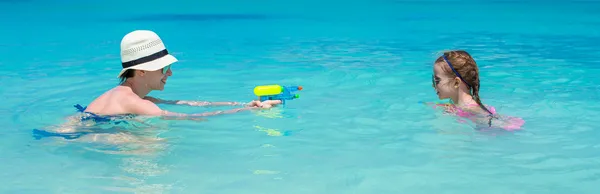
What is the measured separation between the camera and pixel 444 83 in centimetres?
508

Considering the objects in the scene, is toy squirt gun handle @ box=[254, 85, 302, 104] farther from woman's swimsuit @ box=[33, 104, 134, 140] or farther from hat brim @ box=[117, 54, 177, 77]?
woman's swimsuit @ box=[33, 104, 134, 140]

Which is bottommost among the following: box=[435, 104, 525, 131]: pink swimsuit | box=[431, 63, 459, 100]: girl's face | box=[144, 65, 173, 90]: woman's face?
box=[435, 104, 525, 131]: pink swimsuit

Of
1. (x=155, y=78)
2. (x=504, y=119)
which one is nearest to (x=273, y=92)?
(x=155, y=78)

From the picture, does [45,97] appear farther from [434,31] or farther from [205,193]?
[434,31]

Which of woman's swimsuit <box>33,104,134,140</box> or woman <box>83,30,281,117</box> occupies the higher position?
woman <box>83,30,281,117</box>

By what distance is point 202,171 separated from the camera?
4160 mm

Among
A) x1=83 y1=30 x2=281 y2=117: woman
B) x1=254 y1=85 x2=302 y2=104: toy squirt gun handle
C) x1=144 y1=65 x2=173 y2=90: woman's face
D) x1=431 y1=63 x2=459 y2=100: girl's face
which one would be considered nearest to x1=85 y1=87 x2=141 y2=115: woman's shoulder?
x1=83 y1=30 x2=281 y2=117: woman

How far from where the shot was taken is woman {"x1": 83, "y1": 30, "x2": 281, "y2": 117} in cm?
471

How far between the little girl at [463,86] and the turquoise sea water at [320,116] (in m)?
0.12

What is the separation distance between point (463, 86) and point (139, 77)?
1.99 metres

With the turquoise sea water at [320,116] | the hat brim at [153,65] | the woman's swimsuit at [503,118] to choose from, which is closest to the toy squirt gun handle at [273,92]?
the turquoise sea water at [320,116]

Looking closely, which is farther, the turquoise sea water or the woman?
the woman

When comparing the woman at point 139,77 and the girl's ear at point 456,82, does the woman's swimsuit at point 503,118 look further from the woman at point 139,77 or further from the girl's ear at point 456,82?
the woman at point 139,77

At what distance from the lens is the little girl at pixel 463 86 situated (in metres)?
5.00
